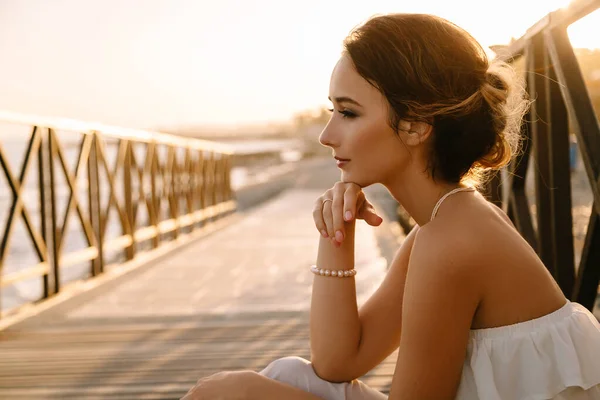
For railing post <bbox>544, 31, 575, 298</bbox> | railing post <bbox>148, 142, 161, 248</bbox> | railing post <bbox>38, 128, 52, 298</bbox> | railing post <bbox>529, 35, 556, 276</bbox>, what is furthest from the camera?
railing post <bbox>148, 142, 161, 248</bbox>

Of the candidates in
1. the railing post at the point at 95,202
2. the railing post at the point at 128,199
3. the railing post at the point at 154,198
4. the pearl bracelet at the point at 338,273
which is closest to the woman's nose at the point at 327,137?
the pearl bracelet at the point at 338,273

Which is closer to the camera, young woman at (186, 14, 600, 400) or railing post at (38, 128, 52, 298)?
young woman at (186, 14, 600, 400)

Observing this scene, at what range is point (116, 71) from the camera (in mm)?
45625

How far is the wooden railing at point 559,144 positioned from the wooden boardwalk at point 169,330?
750 millimetres

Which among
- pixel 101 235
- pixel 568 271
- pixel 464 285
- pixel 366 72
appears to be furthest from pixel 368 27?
pixel 101 235

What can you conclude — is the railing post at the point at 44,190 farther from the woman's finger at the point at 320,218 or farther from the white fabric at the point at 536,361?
the white fabric at the point at 536,361

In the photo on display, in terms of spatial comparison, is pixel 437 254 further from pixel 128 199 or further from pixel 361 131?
pixel 128 199

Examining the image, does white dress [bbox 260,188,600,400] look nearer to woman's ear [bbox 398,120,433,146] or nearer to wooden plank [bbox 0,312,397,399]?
woman's ear [bbox 398,120,433,146]

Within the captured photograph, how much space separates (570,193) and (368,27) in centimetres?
105

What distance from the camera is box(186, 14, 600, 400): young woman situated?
126cm

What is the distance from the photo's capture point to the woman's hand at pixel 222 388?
4.68 feet

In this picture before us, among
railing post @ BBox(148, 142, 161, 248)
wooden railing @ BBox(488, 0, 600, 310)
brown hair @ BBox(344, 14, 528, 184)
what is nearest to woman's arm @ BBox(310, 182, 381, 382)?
brown hair @ BBox(344, 14, 528, 184)

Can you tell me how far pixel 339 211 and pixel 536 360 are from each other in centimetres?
53

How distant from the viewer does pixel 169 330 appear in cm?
343
